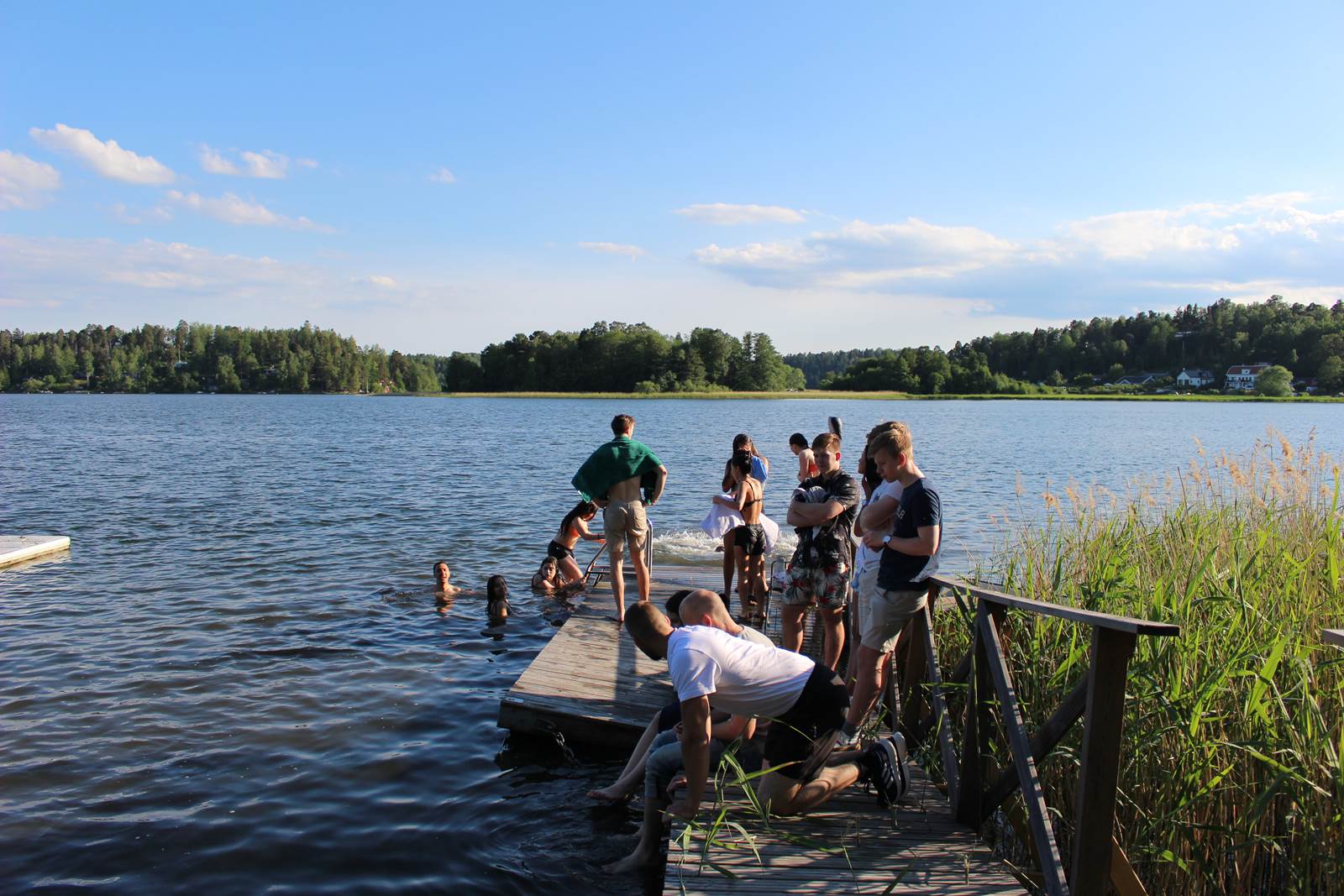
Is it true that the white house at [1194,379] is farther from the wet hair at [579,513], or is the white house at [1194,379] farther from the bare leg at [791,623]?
the bare leg at [791,623]

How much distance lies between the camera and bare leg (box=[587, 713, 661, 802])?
5.53m

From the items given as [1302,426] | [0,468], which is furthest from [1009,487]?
[1302,426]

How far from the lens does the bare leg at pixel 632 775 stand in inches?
218

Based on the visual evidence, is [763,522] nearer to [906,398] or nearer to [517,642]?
[517,642]

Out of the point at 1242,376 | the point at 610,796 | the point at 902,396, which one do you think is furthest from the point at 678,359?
the point at 610,796

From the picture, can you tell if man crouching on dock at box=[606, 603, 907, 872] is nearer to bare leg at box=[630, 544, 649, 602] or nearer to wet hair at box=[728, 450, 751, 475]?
wet hair at box=[728, 450, 751, 475]

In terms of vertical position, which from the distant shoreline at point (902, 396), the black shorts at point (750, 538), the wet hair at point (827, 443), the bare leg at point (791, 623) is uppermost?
the wet hair at point (827, 443)

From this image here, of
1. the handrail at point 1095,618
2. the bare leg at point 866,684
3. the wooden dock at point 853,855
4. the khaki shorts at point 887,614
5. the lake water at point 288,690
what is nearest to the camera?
the handrail at point 1095,618

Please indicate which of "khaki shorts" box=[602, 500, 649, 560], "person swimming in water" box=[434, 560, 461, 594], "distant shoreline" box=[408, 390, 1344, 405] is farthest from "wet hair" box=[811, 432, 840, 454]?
"distant shoreline" box=[408, 390, 1344, 405]

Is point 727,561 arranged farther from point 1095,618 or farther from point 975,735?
point 1095,618

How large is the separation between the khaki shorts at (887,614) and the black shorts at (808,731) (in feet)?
3.08

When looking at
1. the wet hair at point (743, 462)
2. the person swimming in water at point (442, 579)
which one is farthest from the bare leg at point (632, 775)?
the person swimming in water at point (442, 579)

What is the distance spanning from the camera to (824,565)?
6.84m

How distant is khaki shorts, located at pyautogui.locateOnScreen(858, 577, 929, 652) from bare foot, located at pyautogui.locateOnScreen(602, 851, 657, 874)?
176 centimetres
